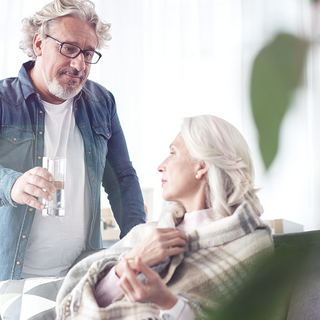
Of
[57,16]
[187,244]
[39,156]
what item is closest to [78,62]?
[57,16]

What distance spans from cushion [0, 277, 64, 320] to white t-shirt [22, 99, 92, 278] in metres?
0.11

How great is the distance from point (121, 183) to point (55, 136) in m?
0.30

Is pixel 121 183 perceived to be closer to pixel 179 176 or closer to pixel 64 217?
pixel 64 217

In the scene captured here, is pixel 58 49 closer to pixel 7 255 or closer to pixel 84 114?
pixel 84 114

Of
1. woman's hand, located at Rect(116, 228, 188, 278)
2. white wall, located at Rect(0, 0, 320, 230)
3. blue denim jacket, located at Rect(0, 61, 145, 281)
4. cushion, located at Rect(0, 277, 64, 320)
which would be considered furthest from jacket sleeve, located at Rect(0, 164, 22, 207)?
white wall, located at Rect(0, 0, 320, 230)

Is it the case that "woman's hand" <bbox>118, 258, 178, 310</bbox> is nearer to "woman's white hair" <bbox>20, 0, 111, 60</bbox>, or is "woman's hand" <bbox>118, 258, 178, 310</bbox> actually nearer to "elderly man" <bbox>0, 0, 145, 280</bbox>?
"elderly man" <bbox>0, 0, 145, 280</bbox>

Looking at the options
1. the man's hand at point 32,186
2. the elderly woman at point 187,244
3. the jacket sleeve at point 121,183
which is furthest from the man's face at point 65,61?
the elderly woman at point 187,244

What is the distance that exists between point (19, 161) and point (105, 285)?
1.88 feet

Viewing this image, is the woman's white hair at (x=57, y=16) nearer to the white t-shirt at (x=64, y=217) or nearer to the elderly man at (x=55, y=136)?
the elderly man at (x=55, y=136)

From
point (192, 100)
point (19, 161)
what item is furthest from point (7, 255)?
point (192, 100)

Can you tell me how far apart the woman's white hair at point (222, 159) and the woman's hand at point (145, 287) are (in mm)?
275

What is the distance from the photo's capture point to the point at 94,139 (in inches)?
53.4

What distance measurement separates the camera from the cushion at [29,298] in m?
1.07

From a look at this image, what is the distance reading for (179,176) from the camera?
979 millimetres
